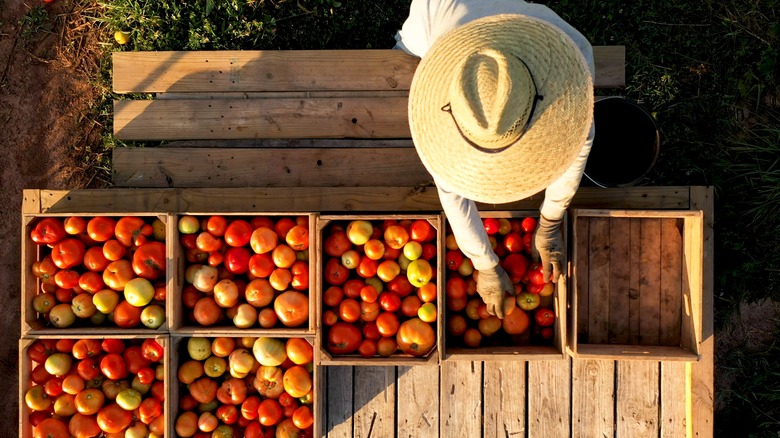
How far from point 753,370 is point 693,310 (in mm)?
1649

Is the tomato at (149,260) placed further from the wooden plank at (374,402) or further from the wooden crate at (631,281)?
the wooden crate at (631,281)

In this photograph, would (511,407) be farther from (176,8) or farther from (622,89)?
(176,8)

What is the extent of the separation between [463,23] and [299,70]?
1713 millimetres

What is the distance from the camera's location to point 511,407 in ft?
10.7

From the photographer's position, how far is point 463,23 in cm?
220

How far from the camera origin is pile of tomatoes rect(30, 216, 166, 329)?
3.15m

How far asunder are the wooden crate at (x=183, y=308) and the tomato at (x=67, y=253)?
0.65 meters

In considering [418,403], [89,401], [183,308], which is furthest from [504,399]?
[89,401]

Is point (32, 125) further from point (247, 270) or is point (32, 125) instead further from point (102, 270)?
point (247, 270)

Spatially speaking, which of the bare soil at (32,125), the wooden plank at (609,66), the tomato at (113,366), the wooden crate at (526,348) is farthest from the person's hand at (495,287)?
the bare soil at (32,125)

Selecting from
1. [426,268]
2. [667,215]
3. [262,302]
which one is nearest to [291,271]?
[262,302]

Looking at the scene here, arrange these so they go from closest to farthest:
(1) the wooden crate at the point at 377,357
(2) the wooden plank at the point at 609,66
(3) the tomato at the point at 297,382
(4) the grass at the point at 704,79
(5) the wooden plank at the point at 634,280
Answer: (1) the wooden crate at the point at 377,357
(3) the tomato at the point at 297,382
(5) the wooden plank at the point at 634,280
(2) the wooden plank at the point at 609,66
(4) the grass at the point at 704,79

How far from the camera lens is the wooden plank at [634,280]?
3188mm

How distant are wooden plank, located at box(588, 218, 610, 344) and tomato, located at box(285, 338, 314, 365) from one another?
1757mm
